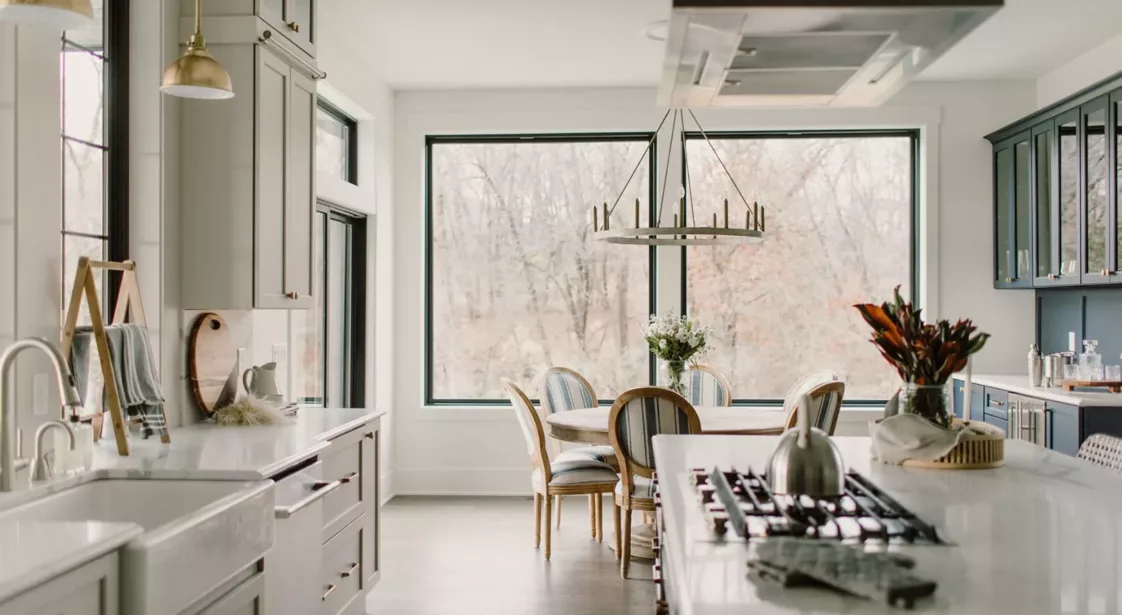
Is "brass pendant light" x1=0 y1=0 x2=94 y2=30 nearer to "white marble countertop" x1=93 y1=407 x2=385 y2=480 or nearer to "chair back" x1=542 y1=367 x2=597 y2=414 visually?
"white marble countertop" x1=93 y1=407 x2=385 y2=480

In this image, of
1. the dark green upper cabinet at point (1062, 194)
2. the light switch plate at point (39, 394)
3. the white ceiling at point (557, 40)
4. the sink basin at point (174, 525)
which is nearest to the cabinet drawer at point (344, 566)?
the sink basin at point (174, 525)

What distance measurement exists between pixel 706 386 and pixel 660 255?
100 cm

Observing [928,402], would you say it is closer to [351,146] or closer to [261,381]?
[261,381]

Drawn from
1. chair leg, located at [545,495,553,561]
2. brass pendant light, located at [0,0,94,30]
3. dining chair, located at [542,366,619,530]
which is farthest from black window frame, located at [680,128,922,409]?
brass pendant light, located at [0,0,94,30]

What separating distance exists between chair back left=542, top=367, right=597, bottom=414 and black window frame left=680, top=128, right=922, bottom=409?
44.6 inches

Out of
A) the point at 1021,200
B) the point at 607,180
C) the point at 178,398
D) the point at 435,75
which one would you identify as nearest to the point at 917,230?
the point at 1021,200

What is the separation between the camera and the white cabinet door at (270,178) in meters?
3.42

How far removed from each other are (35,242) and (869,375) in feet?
17.3

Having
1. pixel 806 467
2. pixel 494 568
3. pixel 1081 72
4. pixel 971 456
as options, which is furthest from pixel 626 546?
pixel 1081 72

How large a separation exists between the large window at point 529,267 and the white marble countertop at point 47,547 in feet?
15.1

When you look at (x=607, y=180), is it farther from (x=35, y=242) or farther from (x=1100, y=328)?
(x=35, y=242)

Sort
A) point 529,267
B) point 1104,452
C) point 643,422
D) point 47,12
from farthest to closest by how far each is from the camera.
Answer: point 529,267, point 643,422, point 1104,452, point 47,12

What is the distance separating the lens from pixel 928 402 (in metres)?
2.48

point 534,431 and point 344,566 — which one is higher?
point 534,431
